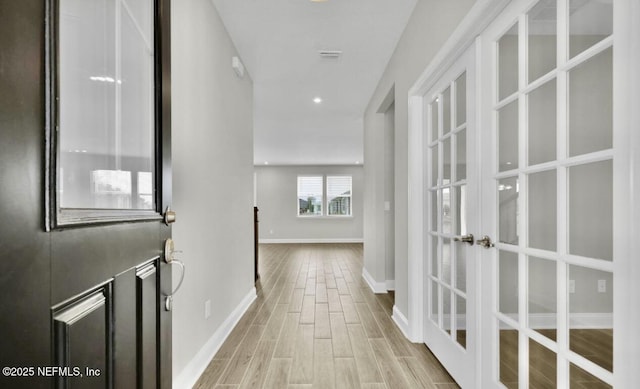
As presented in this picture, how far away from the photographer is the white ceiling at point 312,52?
2512 millimetres

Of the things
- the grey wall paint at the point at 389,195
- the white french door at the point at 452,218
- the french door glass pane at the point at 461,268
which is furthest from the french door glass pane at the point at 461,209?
the grey wall paint at the point at 389,195

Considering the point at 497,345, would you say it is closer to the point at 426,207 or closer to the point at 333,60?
the point at 426,207

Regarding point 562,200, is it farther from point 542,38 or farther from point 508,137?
point 542,38

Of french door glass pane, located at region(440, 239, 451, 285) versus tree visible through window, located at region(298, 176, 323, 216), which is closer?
french door glass pane, located at region(440, 239, 451, 285)

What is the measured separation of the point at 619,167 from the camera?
925 mm

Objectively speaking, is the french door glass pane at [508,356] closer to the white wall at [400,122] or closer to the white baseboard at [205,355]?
the white wall at [400,122]

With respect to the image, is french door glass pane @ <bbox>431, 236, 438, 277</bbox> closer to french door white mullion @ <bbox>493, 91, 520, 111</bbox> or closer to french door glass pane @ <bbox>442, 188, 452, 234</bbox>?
french door glass pane @ <bbox>442, 188, 452, 234</bbox>

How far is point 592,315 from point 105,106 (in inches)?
58.7

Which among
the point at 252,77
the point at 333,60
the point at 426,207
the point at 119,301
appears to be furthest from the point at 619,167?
the point at 252,77

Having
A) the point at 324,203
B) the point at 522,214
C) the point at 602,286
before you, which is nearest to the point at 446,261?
the point at 522,214

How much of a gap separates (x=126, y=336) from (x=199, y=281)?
1.36 m

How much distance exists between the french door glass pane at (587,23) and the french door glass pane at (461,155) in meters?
0.82

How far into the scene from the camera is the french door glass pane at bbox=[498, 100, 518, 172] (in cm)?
145

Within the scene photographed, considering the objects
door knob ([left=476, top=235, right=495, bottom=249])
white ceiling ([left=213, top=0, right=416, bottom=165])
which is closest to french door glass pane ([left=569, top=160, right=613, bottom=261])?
door knob ([left=476, top=235, right=495, bottom=249])
